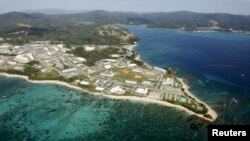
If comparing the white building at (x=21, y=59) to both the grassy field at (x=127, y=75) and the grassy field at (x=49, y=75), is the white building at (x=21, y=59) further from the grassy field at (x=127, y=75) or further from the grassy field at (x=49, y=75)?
the grassy field at (x=127, y=75)

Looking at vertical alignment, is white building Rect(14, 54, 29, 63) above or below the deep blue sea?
above

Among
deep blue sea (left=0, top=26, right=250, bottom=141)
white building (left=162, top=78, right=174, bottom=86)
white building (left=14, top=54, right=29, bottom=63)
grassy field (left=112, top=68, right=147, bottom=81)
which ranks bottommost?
deep blue sea (left=0, top=26, right=250, bottom=141)

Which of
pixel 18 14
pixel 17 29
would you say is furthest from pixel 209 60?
pixel 18 14

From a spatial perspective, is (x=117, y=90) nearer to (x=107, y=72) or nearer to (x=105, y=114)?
(x=105, y=114)

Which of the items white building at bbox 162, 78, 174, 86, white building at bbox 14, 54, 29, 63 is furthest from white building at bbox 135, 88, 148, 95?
white building at bbox 14, 54, 29, 63

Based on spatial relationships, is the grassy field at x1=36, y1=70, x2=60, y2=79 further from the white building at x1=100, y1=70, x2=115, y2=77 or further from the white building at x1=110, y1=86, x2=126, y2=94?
the white building at x1=110, y1=86, x2=126, y2=94

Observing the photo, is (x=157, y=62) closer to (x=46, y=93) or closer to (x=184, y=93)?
(x=184, y=93)

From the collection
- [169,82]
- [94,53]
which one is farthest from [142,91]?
[94,53]

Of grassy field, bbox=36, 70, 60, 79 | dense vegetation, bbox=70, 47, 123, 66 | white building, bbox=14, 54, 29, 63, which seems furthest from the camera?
dense vegetation, bbox=70, 47, 123, 66
